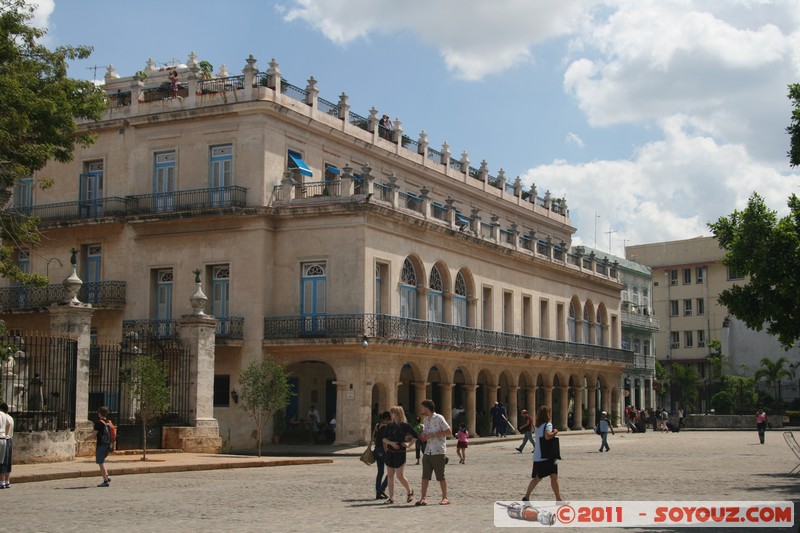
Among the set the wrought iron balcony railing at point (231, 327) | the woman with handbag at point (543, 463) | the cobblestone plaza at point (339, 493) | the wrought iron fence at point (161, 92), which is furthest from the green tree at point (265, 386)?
the woman with handbag at point (543, 463)

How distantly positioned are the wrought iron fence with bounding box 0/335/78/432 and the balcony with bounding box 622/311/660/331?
160 feet

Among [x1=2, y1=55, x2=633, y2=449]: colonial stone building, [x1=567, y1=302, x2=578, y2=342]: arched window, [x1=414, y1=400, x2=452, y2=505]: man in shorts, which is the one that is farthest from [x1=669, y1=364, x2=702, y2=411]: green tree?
[x1=414, y1=400, x2=452, y2=505]: man in shorts

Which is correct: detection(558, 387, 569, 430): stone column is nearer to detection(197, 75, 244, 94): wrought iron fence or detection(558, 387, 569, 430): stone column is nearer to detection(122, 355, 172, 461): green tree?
detection(197, 75, 244, 94): wrought iron fence

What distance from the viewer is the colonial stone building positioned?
123ft

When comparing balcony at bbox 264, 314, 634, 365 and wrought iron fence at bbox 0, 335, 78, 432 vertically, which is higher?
balcony at bbox 264, 314, 634, 365

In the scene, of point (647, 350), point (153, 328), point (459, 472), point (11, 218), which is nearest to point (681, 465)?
point (459, 472)

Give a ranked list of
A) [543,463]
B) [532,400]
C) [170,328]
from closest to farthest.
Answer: [543,463] → [170,328] → [532,400]

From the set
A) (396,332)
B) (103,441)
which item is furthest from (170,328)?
(103,441)

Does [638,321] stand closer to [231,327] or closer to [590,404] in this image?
[590,404]

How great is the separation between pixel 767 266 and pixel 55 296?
28.7 meters

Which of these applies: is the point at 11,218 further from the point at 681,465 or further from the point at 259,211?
the point at 681,465

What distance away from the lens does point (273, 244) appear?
127 ft

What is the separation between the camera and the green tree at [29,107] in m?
24.1

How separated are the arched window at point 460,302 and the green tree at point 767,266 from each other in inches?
912
